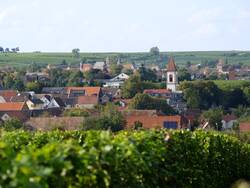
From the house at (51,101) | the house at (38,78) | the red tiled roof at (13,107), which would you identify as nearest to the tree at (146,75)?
the house at (38,78)

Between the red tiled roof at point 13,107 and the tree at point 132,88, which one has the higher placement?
the red tiled roof at point 13,107

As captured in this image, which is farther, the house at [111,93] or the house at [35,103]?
the house at [111,93]

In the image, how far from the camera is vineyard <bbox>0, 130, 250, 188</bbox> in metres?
6.45

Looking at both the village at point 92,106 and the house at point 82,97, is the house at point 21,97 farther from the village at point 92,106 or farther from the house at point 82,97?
the house at point 82,97

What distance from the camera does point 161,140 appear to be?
40.0 ft

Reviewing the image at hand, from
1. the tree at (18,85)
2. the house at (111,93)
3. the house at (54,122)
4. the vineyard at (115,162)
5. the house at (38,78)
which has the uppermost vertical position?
the vineyard at (115,162)

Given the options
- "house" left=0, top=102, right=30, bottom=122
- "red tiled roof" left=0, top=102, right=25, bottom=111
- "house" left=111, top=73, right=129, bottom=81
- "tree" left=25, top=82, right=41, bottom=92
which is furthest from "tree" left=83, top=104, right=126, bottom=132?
"house" left=111, top=73, right=129, bottom=81

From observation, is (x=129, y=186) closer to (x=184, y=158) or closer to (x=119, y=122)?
(x=184, y=158)

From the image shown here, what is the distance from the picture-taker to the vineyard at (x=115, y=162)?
6.45 metres

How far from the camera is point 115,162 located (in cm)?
859

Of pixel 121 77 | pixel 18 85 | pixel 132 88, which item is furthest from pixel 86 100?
pixel 121 77

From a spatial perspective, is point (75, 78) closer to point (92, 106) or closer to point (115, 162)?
point (92, 106)

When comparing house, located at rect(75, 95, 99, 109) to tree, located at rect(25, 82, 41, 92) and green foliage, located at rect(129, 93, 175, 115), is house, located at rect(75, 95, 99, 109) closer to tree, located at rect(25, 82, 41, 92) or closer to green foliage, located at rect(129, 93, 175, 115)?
tree, located at rect(25, 82, 41, 92)

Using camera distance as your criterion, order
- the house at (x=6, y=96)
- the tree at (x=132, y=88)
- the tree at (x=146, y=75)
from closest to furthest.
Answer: the house at (x=6, y=96), the tree at (x=132, y=88), the tree at (x=146, y=75)
